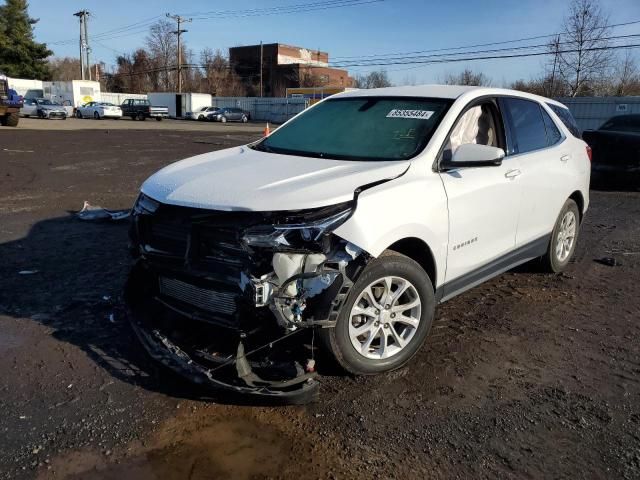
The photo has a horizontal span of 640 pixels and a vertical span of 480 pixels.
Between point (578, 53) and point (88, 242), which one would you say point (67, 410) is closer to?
point (88, 242)

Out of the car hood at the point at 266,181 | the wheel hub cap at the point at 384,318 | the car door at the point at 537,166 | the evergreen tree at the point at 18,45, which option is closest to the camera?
the car hood at the point at 266,181

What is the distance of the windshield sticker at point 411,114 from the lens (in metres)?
4.12

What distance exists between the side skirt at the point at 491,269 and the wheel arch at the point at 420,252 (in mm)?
151

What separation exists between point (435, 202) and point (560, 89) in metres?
45.9

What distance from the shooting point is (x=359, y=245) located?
308cm

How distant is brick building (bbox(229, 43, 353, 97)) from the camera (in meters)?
83.1

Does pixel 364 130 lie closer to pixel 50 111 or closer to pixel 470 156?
pixel 470 156

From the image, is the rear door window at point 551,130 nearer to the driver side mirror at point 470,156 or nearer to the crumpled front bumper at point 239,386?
the driver side mirror at point 470,156

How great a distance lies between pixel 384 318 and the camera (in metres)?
3.42

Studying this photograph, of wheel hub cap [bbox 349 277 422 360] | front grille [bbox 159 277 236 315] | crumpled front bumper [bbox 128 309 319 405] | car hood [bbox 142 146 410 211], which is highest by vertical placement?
→ car hood [bbox 142 146 410 211]

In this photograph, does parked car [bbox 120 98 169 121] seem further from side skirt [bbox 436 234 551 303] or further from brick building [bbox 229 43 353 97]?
side skirt [bbox 436 234 551 303]

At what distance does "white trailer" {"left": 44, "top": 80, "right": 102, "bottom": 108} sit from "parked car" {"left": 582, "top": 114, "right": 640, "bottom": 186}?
5697 centimetres

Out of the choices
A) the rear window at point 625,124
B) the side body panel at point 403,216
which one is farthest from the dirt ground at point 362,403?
the rear window at point 625,124

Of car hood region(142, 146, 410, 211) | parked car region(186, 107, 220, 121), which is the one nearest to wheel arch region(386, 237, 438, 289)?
car hood region(142, 146, 410, 211)
